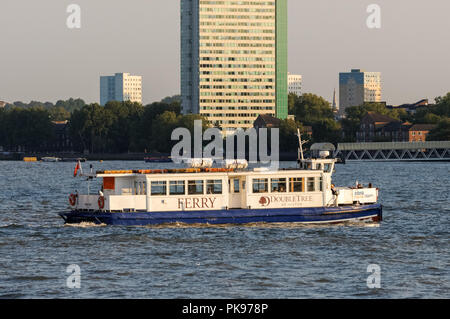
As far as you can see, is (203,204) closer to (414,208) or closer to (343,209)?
(343,209)

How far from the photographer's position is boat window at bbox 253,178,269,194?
2034 inches

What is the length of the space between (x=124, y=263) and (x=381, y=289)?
37.5ft

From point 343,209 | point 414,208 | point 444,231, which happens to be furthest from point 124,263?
point 414,208

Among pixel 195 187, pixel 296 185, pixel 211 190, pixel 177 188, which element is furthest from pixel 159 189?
pixel 296 185

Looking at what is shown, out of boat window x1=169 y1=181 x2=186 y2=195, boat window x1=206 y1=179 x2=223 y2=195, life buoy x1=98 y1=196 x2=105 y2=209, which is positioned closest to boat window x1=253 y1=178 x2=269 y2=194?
boat window x1=206 y1=179 x2=223 y2=195

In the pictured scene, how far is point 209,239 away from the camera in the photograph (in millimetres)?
46562

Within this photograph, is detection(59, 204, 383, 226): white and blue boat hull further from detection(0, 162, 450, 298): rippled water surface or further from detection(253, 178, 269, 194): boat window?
detection(253, 178, 269, 194): boat window

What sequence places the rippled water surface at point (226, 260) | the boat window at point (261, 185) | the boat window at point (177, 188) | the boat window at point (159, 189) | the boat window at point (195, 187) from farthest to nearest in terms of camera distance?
the boat window at point (261, 185) → the boat window at point (195, 187) → the boat window at point (177, 188) → the boat window at point (159, 189) → the rippled water surface at point (226, 260)

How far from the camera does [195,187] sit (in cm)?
5116

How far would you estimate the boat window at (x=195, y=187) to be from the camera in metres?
51.1

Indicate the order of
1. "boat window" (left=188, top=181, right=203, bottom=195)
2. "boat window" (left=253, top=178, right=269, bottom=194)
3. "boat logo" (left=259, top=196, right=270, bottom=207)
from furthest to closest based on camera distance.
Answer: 1. "boat window" (left=253, top=178, right=269, bottom=194)
2. "boat logo" (left=259, top=196, right=270, bottom=207)
3. "boat window" (left=188, top=181, right=203, bottom=195)
